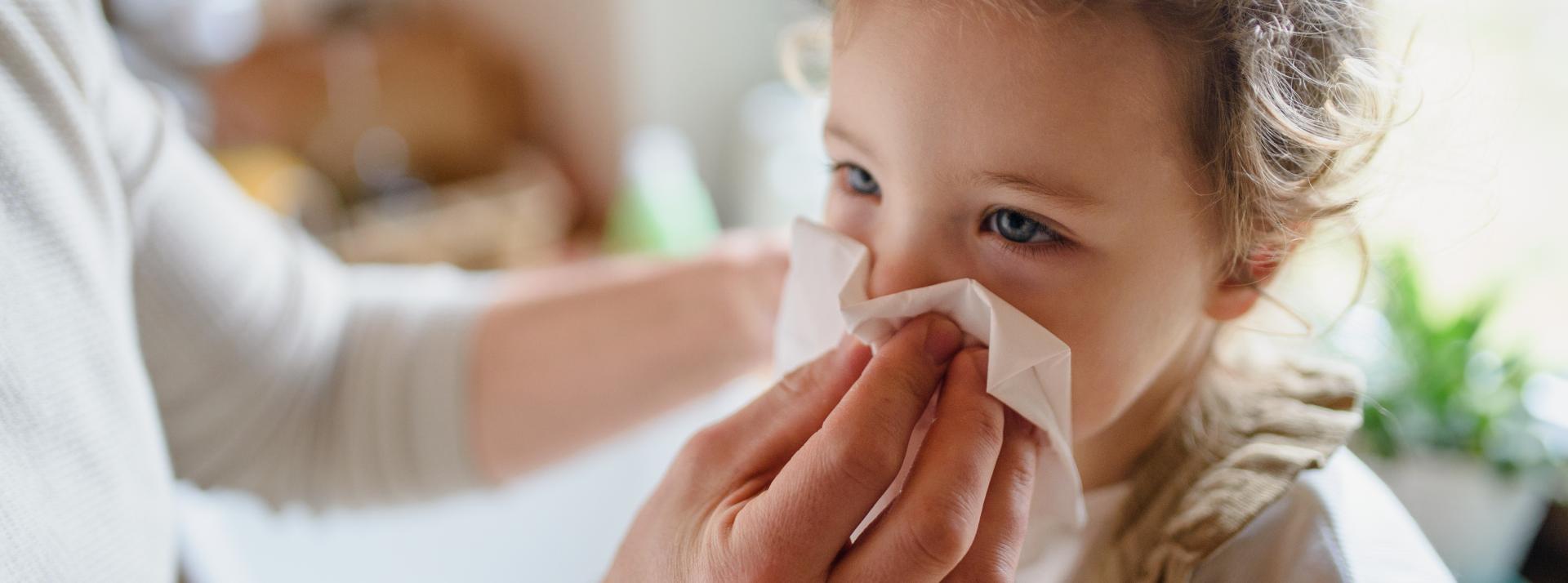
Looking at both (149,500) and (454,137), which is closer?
(149,500)

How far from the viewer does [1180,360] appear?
0.67 meters

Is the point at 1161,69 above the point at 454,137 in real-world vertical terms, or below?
above

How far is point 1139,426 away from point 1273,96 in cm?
25

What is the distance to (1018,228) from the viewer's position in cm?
56

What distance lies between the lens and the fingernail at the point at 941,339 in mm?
530

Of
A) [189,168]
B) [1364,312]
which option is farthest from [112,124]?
[1364,312]

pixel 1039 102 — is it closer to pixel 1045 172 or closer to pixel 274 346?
pixel 1045 172

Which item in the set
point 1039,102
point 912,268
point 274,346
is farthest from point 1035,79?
point 274,346

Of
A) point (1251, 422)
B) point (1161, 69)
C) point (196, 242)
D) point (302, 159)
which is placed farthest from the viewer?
point (302, 159)

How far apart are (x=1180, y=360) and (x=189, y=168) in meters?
0.76

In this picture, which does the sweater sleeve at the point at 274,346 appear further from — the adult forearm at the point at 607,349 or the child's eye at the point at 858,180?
the child's eye at the point at 858,180

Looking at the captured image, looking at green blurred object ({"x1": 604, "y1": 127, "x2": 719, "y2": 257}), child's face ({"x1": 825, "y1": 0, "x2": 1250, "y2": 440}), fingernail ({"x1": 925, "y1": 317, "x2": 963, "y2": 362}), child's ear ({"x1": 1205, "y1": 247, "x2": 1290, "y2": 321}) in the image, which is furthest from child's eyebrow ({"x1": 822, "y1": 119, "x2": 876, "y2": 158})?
green blurred object ({"x1": 604, "y1": 127, "x2": 719, "y2": 257})

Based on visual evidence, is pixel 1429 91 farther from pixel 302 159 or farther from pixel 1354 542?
pixel 302 159

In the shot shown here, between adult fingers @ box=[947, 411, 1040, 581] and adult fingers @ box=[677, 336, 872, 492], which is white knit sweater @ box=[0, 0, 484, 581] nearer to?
adult fingers @ box=[677, 336, 872, 492]
